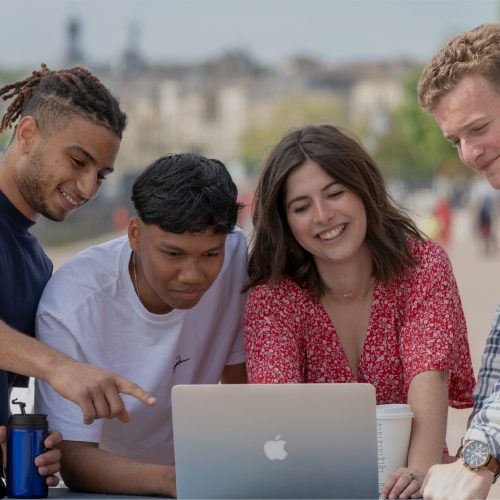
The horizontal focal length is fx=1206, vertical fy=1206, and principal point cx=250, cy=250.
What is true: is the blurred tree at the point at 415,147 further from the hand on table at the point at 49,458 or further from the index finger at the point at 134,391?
the index finger at the point at 134,391

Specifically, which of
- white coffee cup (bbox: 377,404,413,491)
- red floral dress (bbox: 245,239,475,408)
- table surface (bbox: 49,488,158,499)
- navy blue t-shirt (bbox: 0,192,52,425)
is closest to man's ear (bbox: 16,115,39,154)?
navy blue t-shirt (bbox: 0,192,52,425)

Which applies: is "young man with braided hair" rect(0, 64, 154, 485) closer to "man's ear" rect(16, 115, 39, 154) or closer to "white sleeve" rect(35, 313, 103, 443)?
"man's ear" rect(16, 115, 39, 154)

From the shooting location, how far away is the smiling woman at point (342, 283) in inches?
145

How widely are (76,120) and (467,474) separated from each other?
65.4 inches

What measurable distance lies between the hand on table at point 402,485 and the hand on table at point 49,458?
879mm

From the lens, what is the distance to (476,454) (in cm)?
281

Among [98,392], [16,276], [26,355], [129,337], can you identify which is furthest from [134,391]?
[16,276]

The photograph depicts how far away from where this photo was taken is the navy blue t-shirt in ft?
12.0

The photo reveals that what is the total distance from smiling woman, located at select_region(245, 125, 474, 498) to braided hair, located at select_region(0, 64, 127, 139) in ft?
1.73

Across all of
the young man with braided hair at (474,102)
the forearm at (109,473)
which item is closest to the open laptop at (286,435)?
the forearm at (109,473)

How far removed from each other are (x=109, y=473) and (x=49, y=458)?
0.18 metres

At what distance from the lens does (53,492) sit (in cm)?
336

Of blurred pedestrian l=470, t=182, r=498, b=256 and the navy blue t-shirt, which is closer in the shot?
the navy blue t-shirt

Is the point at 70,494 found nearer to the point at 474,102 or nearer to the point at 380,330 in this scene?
the point at 380,330
